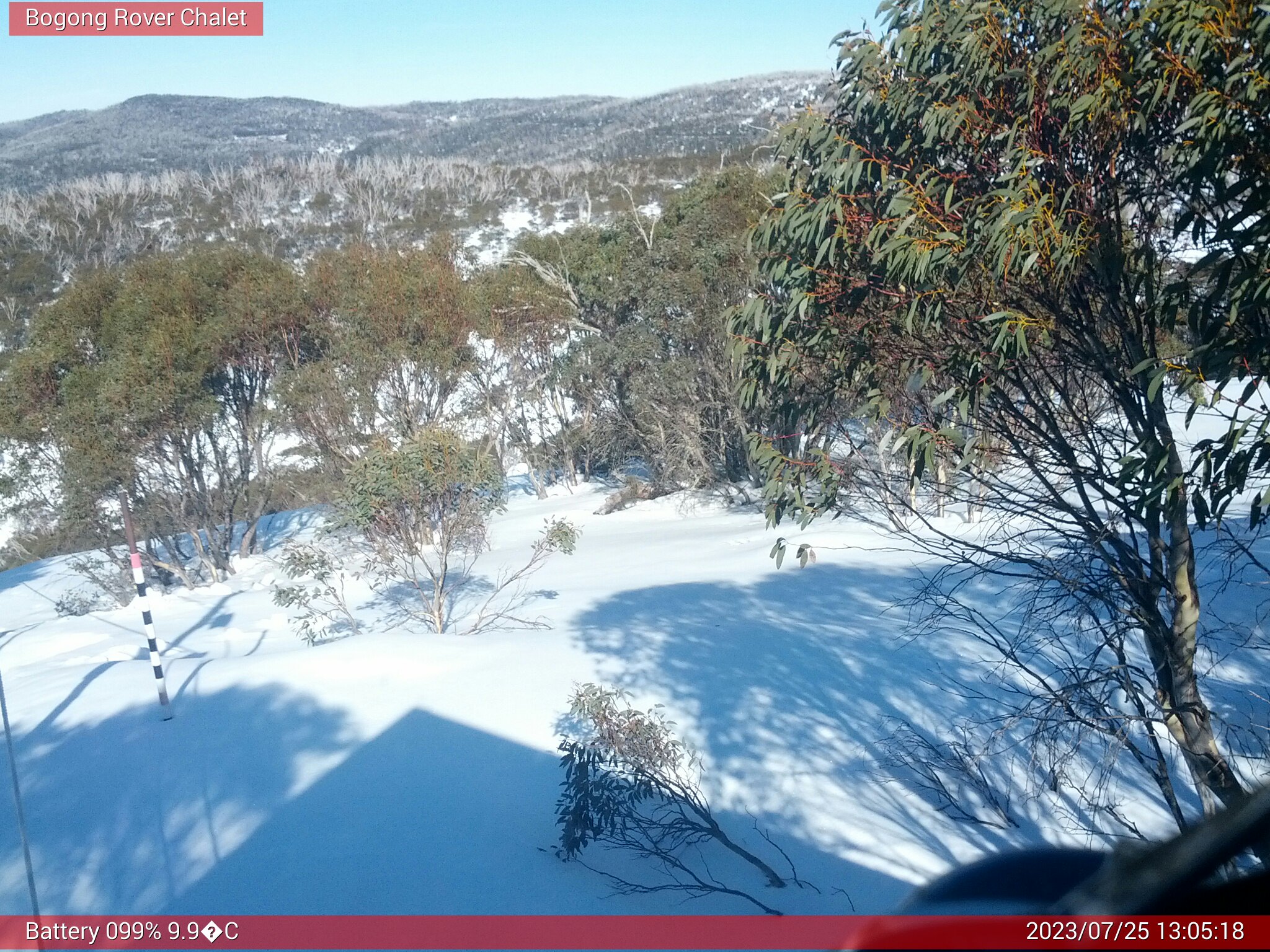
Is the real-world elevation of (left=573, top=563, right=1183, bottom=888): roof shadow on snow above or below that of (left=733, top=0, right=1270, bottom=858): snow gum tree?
below

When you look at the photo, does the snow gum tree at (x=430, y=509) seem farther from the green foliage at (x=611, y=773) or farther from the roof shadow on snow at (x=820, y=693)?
the green foliage at (x=611, y=773)

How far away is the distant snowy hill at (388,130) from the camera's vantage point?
5566cm

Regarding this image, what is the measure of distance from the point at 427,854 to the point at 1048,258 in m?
4.16

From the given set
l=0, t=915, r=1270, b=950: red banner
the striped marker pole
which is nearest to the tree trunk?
l=0, t=915, r=1270, b=950: red banner

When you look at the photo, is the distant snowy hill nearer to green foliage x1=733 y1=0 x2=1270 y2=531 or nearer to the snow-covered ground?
the snow-covered ground

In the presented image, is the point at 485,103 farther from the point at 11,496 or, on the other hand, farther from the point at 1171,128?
the point at 1171,128

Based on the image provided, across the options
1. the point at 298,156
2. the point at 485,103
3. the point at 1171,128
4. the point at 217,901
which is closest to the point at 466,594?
the point at 217,901

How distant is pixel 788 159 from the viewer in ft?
15.7

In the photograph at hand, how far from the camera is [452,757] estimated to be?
6.03 meters

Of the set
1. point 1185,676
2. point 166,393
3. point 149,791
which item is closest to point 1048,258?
point 1185,676

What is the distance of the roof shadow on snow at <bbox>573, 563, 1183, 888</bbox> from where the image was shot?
515 cm

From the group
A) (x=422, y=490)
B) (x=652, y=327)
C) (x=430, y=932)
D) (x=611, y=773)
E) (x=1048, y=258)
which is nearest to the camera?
(x=1048, y=258)

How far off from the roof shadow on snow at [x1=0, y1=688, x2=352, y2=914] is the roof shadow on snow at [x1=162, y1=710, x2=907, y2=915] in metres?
0.24

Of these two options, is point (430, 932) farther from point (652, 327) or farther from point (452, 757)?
point (652, 327)
